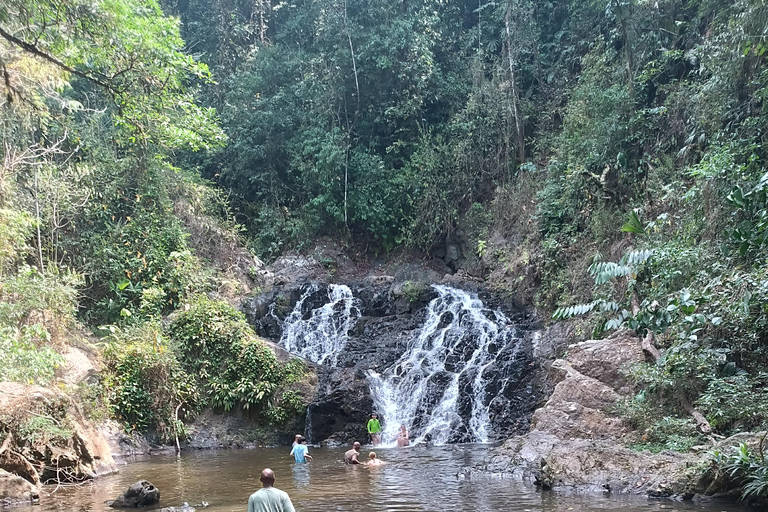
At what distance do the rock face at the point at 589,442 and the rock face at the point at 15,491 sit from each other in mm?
7451

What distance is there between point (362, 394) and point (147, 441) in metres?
5.73

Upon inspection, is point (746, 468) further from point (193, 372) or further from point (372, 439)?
point (193, 372)

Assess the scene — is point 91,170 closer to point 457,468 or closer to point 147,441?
point 147,441

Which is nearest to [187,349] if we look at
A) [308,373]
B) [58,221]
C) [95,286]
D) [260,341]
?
[260,341]

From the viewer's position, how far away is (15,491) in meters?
9.66

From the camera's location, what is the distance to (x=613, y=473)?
9062mm

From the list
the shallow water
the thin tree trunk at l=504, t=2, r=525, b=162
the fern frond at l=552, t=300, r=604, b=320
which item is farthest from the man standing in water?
the thin tree trunk at l=504, t=2, r=525, b=162

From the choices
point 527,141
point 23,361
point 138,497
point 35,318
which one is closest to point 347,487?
point 138,497

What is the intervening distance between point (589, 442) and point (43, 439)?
384 inches

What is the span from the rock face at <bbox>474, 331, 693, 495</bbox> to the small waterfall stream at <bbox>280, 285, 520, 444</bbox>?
3272 millimetres

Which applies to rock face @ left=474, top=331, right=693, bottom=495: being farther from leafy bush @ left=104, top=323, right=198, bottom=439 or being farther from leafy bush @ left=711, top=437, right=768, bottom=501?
leafy bush @ left=104, top=323, right=198, bottom=439

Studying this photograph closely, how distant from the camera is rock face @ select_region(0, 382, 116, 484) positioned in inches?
420

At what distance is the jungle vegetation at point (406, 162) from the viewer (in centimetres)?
1007

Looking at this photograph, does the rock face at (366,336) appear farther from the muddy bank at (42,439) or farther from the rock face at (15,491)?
the rock face at (15,491)
